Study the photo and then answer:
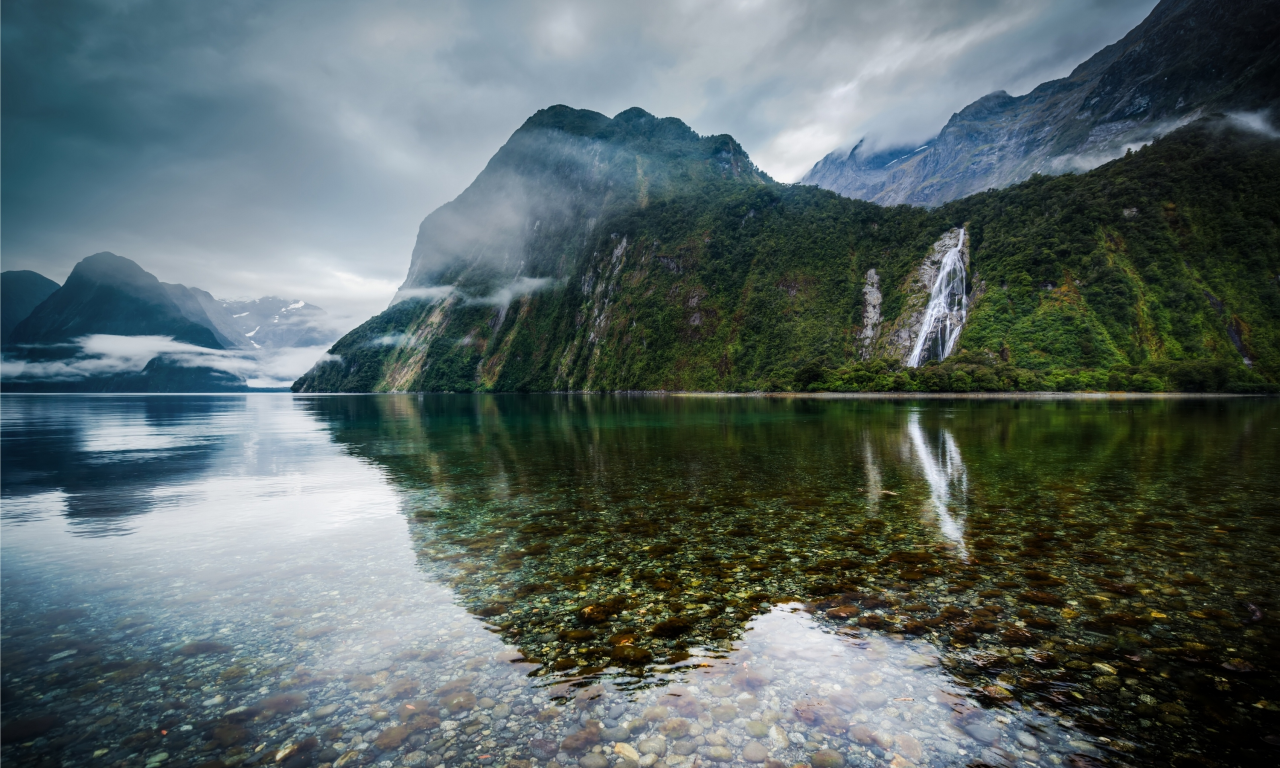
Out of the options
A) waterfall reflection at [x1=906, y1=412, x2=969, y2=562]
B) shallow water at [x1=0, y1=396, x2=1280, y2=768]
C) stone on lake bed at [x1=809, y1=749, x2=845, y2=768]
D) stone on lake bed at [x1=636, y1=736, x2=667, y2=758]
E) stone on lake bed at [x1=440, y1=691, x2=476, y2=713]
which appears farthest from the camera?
waterfall reflection at [x1=906, y1=412, x2=969, y2=562]

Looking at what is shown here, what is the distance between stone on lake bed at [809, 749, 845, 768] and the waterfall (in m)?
171

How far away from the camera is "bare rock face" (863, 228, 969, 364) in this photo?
556ft

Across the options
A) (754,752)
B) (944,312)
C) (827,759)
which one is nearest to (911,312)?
(944,312)

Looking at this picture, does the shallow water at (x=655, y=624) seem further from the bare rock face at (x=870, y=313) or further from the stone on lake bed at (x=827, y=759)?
the bare rock face at (x=870, y=313)

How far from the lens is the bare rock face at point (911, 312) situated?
16938cm

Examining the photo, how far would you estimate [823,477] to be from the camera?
24.8 meters

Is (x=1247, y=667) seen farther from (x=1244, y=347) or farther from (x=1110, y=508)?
(x=1244, y=347)

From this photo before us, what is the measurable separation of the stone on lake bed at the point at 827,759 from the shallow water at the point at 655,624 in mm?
35

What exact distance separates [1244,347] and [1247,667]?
182603 mm

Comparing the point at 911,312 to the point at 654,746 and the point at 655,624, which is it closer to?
the point at 655,624

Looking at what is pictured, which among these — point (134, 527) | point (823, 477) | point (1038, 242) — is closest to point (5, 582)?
point (134, 527)

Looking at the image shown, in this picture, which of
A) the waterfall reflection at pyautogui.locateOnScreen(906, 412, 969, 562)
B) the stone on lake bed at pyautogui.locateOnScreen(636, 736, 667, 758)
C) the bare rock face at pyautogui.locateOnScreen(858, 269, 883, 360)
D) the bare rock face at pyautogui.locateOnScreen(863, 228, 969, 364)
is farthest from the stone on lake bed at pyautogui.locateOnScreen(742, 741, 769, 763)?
the bare rock face at pyautogui.locateOnScreen(858, 269, 883, 360)

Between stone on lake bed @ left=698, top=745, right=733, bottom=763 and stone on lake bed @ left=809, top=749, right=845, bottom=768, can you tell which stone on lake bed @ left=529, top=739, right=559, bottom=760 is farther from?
stone on lake bed @ left=809, top=749, right=845, bottom=768

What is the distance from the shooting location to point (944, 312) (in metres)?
164
